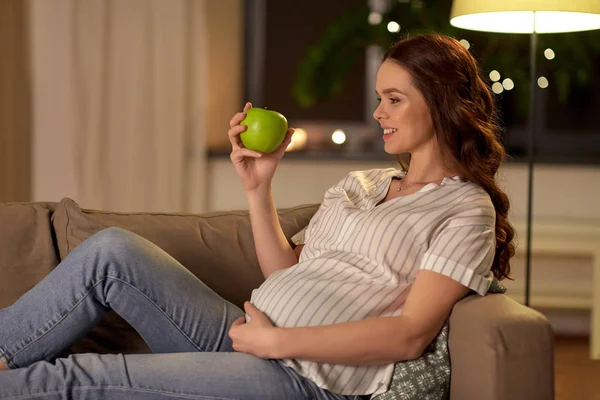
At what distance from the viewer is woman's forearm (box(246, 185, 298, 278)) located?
211cm

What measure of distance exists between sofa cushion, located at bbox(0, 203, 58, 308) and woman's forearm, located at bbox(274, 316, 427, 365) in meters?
0.73

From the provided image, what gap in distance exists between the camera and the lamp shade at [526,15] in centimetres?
263

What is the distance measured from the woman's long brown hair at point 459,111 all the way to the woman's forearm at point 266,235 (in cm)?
43

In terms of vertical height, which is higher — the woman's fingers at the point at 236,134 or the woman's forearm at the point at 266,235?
the woman's fingers at the point at 236,134

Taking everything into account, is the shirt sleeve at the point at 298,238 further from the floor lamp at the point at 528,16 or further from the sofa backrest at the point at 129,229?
the floor lamp at the point at 528,16

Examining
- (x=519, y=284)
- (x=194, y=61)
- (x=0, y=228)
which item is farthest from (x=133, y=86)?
(x=0, y=228)

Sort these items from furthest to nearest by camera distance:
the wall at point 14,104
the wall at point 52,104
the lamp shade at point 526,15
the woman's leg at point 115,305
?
the wall at point 52,104
the wall at point 14,104
the lamp shade at point 526,15
the woman's leg at point 115,305

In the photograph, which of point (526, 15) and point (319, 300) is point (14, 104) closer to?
point (526, 15)

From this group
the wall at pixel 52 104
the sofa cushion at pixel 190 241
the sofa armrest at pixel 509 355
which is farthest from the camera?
the wall at pixel 52 104

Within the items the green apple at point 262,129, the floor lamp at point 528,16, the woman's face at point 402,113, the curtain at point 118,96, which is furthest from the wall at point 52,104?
the woman's face at point 402,113

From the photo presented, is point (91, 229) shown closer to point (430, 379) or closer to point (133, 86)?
point (430, 379)

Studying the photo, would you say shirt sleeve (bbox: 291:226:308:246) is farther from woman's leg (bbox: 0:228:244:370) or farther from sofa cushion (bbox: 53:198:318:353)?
woman's leg (bbox: 0:228:244:370)

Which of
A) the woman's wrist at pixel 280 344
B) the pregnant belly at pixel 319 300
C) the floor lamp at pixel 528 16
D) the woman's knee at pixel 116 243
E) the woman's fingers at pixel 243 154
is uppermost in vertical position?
the floor lamp at pixel 528 16

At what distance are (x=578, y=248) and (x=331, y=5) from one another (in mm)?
1768
